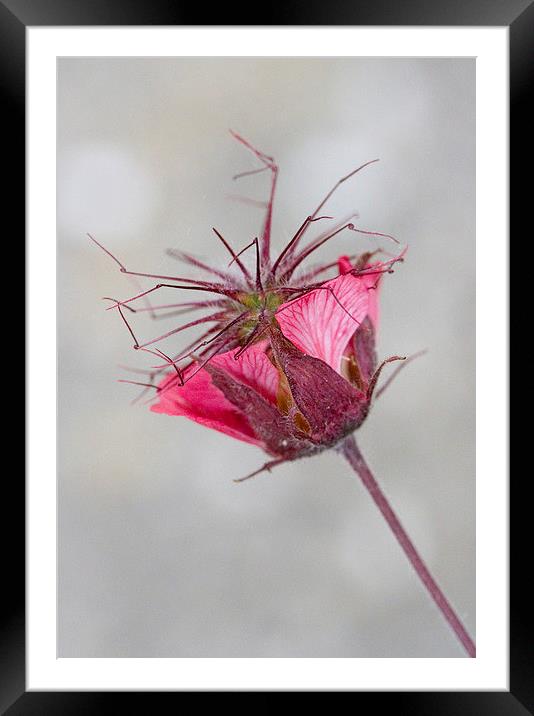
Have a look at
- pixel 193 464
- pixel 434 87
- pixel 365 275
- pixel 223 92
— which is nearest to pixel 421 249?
pixel 434 87

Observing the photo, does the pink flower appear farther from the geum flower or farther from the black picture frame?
the black picture frame

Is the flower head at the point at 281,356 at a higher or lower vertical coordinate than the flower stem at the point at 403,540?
higher

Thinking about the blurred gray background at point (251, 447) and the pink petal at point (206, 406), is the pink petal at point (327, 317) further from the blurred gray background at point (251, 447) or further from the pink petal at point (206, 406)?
the blurred gray background at point (251, 447)

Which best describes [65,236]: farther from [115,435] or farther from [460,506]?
[460,506]

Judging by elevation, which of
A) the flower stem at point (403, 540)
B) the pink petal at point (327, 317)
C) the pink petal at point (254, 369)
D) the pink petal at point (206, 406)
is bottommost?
the flower stem at point (403, 540)
